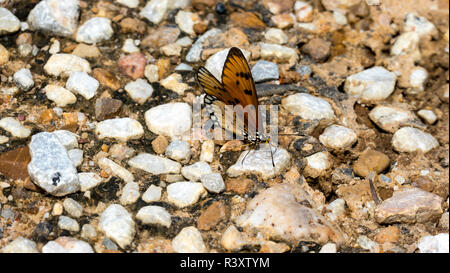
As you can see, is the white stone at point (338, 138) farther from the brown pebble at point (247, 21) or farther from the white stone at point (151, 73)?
the white stone at point (151, 73)

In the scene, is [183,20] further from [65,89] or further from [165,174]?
[165,174]

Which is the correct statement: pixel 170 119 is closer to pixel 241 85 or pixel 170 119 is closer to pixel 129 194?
pixel 241 85

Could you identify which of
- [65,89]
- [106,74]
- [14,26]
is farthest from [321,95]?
[14,26]

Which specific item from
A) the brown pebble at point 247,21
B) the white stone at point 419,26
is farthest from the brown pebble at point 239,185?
the white stone at point 419,26

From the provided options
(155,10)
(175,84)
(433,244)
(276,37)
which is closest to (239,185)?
(175,84)

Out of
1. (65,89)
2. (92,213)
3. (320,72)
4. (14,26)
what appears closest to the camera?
(92,213)
